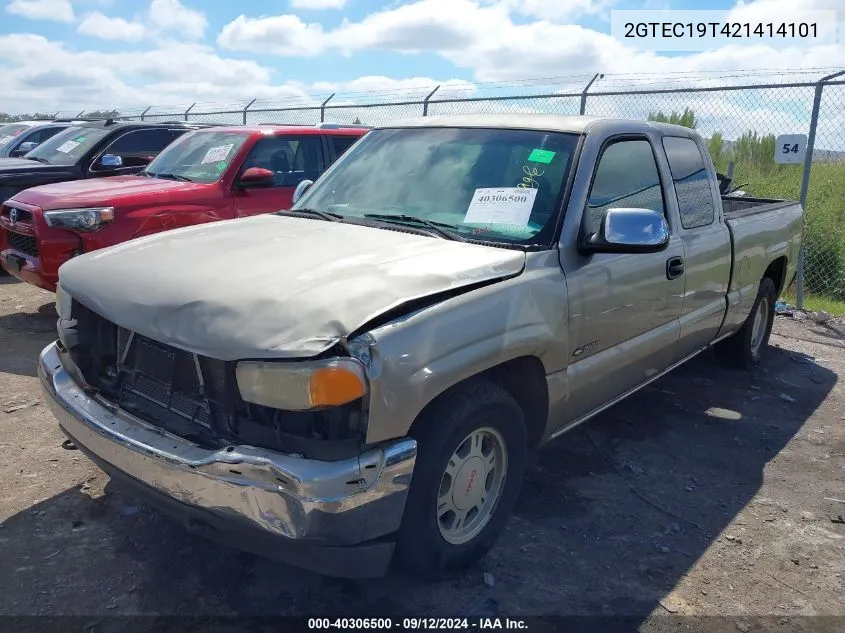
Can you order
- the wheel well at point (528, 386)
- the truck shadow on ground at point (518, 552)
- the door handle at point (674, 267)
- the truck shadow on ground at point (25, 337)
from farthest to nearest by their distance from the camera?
the truck shadow on ground at point (25, 337) < the door handle at point (674, 267) < the wheel well at point (528, 386) < the truck shadow on ground at point (518, 552)

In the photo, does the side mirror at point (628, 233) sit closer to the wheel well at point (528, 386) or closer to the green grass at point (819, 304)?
the wheel well at point (528, 386)

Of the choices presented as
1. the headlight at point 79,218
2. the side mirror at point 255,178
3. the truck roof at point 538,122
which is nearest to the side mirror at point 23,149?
the side mirror at point 255,178

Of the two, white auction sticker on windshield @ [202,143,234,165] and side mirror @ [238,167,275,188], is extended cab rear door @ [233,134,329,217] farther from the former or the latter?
white auction sticker on windshield @ [202,143,234,165]

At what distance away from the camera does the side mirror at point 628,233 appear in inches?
124

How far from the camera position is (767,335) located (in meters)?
6.19

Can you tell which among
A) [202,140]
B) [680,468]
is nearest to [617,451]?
[680,468]

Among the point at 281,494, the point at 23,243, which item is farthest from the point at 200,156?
the point at 281,494

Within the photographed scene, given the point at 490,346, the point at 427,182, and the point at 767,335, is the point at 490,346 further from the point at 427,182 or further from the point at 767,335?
the point at 767,335

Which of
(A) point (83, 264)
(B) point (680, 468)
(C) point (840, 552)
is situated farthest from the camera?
(B) point (680, 468)

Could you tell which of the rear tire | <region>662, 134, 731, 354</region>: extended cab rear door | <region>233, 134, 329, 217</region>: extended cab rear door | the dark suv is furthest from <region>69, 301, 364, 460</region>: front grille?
the dark suv

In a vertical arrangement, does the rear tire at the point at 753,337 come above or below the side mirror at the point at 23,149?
below

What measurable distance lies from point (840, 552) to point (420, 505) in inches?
85.9

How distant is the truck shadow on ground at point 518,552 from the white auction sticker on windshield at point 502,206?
1.45m

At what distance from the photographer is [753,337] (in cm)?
596
